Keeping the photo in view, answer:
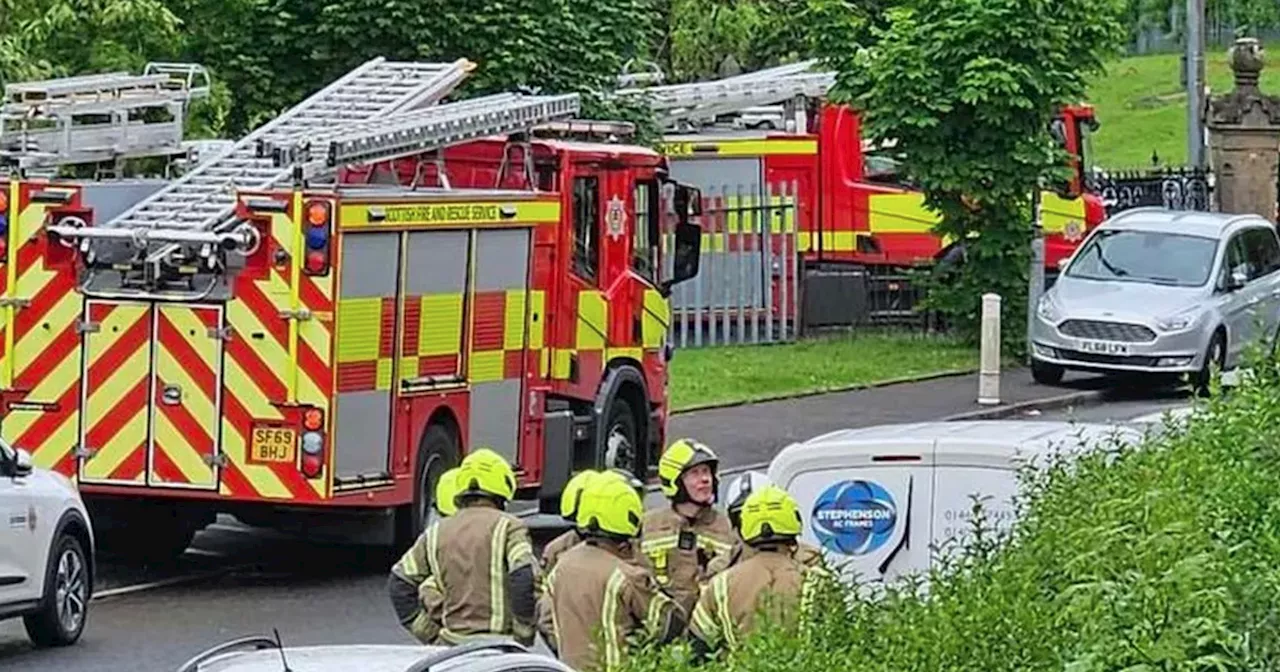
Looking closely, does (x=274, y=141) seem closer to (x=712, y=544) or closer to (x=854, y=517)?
(x=854, y=517)

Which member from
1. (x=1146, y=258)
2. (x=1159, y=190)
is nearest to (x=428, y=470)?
(x=1146, y=258)

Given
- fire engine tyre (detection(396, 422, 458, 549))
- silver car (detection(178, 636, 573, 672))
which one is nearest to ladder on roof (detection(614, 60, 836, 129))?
fire engine tyre (detection(396, 422, 458, 549))

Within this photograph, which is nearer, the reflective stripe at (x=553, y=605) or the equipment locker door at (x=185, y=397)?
the reflective stripe at (x=553, y=605)

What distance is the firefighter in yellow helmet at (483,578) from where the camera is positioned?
1070 cm

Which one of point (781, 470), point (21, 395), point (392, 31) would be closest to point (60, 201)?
point (21, 395)

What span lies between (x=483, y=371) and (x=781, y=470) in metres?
6.58

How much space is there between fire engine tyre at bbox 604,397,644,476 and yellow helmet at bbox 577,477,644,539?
1023cm

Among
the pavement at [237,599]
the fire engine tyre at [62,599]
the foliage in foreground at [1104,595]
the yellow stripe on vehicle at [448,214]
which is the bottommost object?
the pavement at [237,599]

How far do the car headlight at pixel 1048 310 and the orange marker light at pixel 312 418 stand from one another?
14396mm

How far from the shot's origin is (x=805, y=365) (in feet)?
104

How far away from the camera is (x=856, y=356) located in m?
33.0

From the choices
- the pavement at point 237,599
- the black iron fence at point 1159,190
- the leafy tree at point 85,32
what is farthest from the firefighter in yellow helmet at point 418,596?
the black iron fence at point 1159,190

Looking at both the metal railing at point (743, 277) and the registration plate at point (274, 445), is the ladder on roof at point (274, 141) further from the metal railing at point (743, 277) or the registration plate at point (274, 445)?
the metal railing at point (743, 277)

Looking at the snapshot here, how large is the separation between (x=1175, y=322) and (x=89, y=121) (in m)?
13.4
